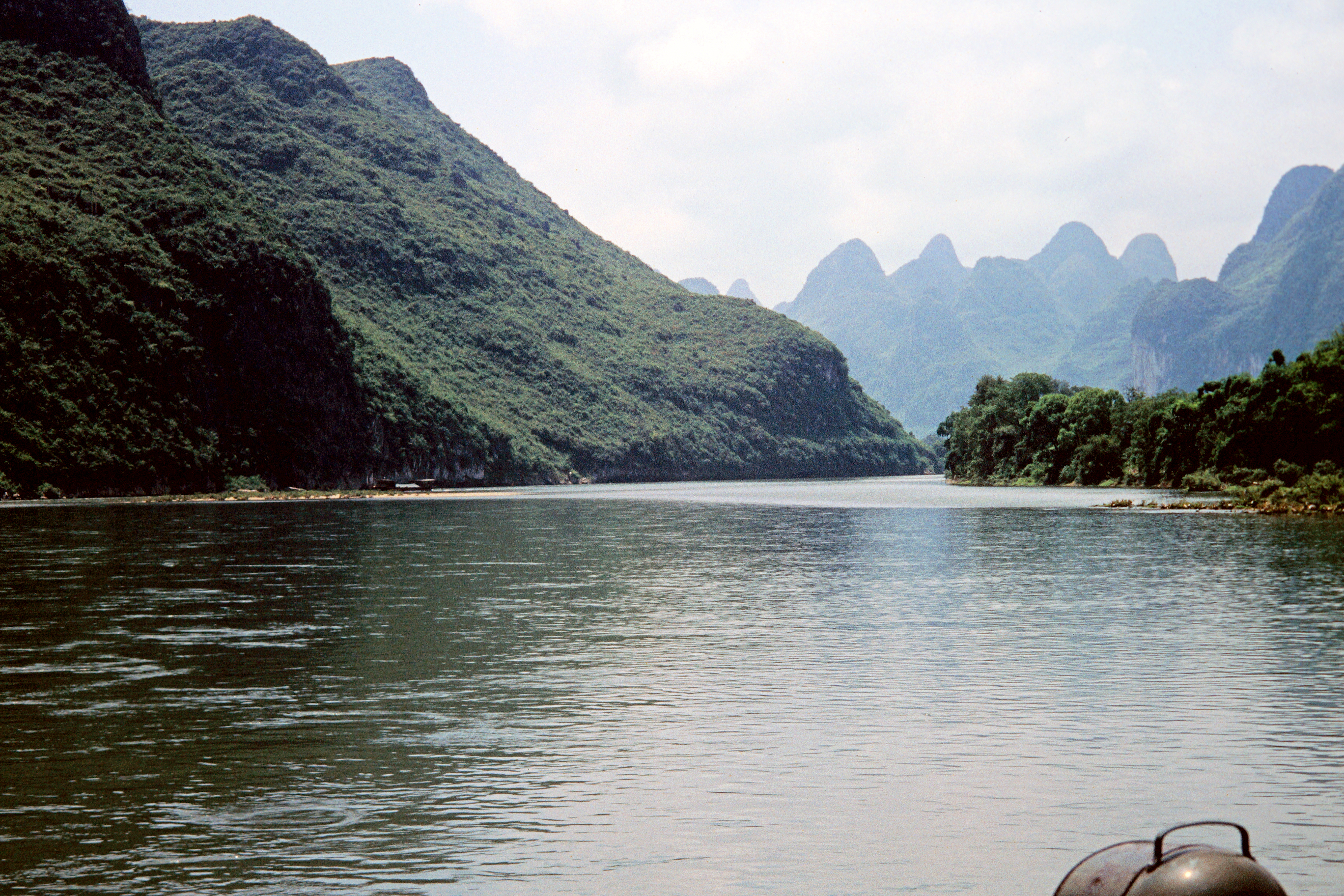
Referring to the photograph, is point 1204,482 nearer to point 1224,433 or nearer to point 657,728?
point 1224,433

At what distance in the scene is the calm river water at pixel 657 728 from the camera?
1460cm

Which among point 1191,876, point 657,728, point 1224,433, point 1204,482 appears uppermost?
point 1224,433

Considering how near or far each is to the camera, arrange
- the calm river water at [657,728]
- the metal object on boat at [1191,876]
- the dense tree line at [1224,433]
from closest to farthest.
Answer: the metal object on boat at [1191,876] → the calm river water at [657,728] → the dense tree line at [1224,433]

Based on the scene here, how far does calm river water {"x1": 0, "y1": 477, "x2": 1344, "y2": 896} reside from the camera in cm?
1460

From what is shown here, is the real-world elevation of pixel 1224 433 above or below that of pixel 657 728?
above

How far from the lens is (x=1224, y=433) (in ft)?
481

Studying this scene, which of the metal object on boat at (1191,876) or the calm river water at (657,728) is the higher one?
the metal object on boat at (1191,876)

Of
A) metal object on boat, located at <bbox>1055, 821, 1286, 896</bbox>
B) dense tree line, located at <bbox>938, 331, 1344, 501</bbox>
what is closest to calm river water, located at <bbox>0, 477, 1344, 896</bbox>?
metal object on boat, located at <bbox>1055, 821, 1286, 896</bbox>

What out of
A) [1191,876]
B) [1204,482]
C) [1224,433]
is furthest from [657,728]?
[1224,433]

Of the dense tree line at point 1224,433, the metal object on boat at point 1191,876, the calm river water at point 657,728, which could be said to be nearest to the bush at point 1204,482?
the dense tree line at point 1224,433

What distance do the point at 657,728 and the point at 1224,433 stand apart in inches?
5483

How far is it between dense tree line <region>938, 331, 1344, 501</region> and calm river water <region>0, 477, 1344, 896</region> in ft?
244

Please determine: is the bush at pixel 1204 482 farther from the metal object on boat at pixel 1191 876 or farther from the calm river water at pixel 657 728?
the metal object on boat at pixel 1191 876

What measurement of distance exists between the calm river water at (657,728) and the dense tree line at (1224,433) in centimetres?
7433
